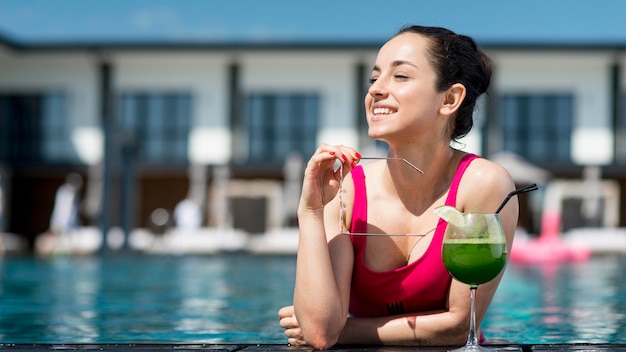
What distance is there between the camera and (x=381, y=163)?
2824mm

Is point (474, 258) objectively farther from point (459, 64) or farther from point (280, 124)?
point (280, 124)

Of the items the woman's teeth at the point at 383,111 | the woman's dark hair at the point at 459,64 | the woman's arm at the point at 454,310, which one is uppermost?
the woman's dark hair at the point at 459,64

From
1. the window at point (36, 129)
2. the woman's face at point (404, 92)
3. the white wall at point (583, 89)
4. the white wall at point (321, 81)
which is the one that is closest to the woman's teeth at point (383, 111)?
the woman's face at point (404, 92)

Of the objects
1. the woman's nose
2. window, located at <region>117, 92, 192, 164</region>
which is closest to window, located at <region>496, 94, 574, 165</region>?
window, located at <region>117, 92, 192, 164</region>

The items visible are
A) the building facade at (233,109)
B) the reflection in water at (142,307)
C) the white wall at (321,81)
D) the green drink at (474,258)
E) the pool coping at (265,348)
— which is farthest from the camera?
the white wall at (321,81)

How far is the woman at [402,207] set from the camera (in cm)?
255

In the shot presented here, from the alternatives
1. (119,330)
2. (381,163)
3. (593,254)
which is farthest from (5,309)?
(593,254)

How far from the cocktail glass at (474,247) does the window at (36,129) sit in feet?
80.6

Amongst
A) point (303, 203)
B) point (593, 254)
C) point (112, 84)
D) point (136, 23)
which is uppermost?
point (136, 23)

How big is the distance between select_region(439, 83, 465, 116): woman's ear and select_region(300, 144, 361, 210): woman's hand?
29 centimetres

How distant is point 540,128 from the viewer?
25.5m

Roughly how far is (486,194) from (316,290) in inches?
20.9

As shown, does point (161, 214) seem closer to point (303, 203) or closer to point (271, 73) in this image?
point (271, 73)

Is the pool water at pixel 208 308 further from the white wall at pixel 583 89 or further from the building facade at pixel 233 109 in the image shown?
the white wall at pixel 583 89
